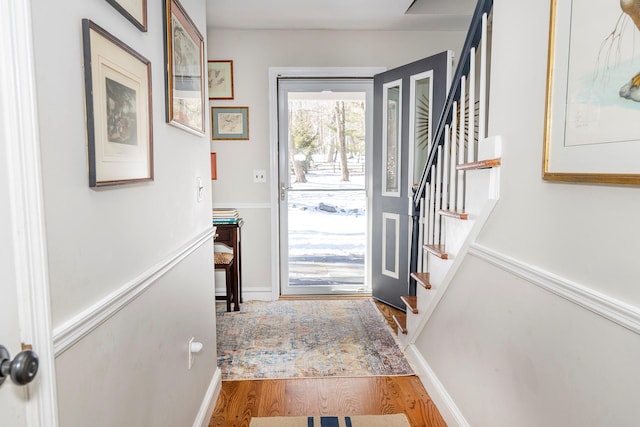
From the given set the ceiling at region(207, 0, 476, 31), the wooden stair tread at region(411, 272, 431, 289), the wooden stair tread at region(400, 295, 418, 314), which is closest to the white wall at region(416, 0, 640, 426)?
the wooden stair tread at region(411, 272, 431, 289)

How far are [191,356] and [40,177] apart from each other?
1220 millimetres

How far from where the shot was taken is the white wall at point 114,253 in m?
0.79

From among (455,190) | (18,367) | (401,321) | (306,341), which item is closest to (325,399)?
(306,341)

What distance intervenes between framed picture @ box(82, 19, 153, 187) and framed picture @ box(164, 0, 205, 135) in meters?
0.19

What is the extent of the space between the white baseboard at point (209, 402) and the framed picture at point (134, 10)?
1540mm

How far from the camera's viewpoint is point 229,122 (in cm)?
365

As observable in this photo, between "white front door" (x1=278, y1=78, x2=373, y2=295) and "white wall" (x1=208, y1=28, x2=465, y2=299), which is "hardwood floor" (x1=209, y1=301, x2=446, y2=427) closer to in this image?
"white front door" (x1=278, y1=78, x2=373, y2=295)

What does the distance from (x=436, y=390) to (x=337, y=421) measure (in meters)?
0.52

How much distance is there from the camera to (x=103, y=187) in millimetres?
965

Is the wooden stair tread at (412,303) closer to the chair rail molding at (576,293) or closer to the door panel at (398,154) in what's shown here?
the door panel at (398,154)

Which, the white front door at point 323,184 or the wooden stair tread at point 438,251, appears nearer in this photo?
the wooden stair tread at point 438,251

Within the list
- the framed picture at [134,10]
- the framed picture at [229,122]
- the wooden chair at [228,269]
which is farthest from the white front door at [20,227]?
the framed picture at [229,122]

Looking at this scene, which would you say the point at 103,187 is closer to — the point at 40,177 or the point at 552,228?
the point at 40,177

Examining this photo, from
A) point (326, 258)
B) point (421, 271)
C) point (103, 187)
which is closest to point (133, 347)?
point (103, 187)
